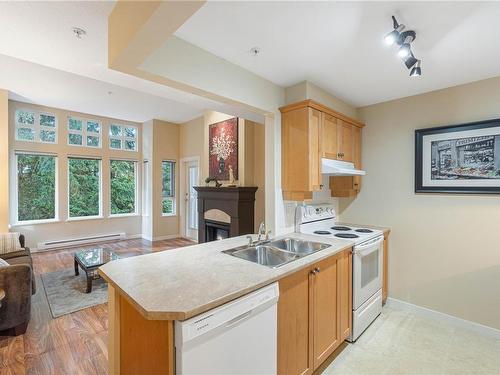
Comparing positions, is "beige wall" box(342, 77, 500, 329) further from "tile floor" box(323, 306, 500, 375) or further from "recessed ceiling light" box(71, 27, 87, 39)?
"recessed ceiling light" box(71, 27, 87, 39)

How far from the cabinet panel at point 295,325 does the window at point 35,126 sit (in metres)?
6.12

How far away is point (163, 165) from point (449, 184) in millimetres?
5951

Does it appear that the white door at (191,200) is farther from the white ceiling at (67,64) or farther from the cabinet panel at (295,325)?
the cabinet panel at (295,325)

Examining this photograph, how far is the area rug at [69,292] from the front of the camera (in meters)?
3.03

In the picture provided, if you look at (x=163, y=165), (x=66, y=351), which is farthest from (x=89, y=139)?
Answer: (x=66, y=351)

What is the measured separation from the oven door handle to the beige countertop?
375 millimetres

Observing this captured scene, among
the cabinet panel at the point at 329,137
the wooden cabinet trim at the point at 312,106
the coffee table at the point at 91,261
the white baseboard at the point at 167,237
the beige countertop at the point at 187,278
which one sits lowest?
the white baseboard at the point at 167,237

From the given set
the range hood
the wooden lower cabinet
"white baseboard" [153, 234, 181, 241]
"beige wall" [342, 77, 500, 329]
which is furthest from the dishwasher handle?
"white baseboard" [153, 234, 181, 241]

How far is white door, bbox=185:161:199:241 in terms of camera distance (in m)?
6.45

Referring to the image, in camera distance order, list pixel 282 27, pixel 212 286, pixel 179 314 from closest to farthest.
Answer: pixel 179 314 < pixel 212 286 < pixel 282 27

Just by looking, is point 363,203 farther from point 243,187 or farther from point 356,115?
point 243,187

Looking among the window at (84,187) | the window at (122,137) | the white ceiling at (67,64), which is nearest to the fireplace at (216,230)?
the white ceiling at (67,64)

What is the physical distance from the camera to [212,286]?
136 centimetres

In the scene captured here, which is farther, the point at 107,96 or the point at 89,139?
the point at 89,139
